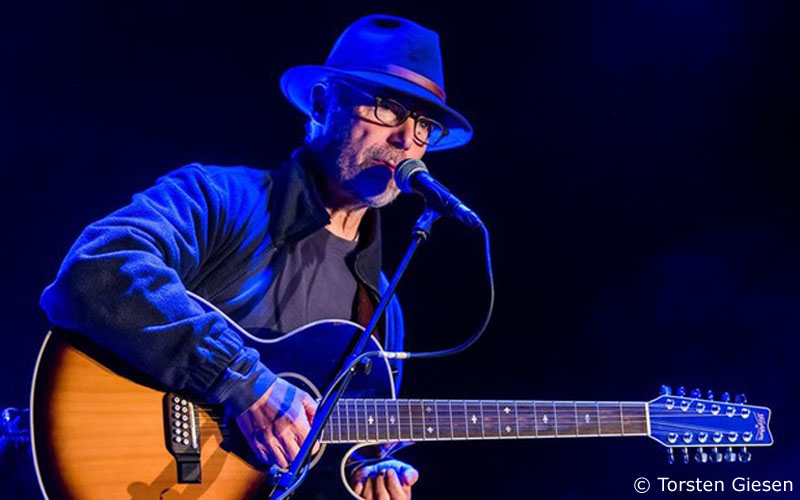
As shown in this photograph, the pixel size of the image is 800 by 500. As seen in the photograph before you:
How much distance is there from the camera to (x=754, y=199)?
441 cm

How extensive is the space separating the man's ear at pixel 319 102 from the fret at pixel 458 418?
111 cm

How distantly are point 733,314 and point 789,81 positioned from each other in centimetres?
121

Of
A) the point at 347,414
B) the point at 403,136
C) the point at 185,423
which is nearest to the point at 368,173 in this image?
the point at 403,136

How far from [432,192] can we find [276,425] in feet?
2.53

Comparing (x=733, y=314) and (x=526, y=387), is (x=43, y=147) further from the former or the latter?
(x=733, y=314)

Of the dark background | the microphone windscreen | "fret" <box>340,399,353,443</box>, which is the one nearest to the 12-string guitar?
"fret" <box>340,399,353,443</box>

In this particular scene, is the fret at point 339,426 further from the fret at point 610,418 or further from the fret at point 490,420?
the fret at point 610,418

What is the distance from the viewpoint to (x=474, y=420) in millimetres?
2920

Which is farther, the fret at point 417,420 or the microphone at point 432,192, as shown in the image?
the fret at point 417,420

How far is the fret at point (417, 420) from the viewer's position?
9.24ft

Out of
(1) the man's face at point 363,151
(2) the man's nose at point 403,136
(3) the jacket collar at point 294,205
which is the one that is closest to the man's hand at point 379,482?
(3) the jacket collar at point 294,205

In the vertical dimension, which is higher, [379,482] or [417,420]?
[417,420]

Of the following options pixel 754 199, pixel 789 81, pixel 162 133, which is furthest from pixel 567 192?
pixel 162 133

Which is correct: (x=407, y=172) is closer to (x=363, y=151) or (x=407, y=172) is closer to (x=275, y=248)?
(x=363, y=151)
